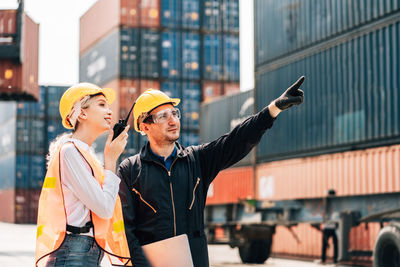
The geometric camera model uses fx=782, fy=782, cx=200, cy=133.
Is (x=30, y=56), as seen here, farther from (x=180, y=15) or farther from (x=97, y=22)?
(x=97, y=22)

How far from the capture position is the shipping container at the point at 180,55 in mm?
42156

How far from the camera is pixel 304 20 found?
876 inches

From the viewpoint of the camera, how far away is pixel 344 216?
50.3ft

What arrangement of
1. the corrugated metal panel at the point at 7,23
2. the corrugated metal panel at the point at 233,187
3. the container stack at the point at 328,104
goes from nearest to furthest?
the container stack at the point at 328,104, the corrugated metal panel at the point at 233,187, the corrugated metal panel at the point at 7,23

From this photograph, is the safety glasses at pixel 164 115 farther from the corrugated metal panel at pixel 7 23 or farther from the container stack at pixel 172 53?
→ the container stack at pixel 172 53

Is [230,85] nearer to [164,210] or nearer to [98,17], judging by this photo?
[98,17]

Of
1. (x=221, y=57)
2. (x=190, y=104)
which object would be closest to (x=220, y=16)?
(x=221, y=57)

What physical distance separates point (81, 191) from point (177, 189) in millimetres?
837

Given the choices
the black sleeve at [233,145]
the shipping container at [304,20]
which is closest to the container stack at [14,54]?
the shipping container at [304,20]

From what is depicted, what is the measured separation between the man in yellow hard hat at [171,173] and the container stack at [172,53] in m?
36.5

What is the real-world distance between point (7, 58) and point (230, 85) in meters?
19.4

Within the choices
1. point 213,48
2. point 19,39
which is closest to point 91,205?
point 19,39

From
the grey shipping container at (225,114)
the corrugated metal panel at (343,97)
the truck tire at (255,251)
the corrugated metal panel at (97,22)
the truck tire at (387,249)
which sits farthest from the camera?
the corrugated metal panel at (97,22)

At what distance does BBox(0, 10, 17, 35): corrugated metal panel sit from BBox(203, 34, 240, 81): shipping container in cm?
1798
